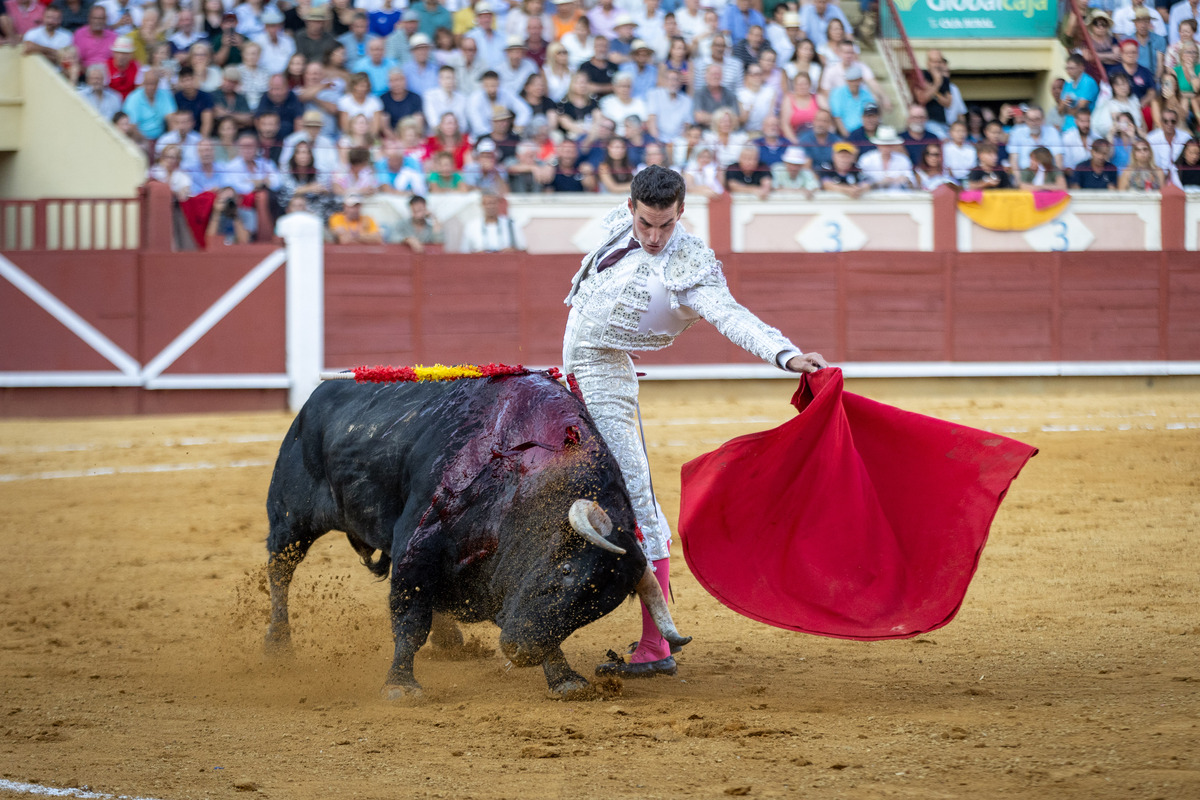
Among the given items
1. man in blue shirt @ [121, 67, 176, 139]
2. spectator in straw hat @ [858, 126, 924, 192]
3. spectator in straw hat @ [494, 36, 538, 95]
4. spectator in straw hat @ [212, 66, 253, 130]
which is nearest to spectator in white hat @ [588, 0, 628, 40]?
spectator in straw hat @ [494, 36, 538, 95]

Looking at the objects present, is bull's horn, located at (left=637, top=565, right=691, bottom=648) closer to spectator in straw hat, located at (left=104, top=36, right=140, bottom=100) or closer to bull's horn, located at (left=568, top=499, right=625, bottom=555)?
bull's horn, located at (left=568, top=499, right=625, bottom=555)

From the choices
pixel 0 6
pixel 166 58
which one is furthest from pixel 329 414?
pixel 0 6

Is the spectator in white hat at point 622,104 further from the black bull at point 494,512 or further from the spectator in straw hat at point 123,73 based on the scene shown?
the black bull at point 494,512

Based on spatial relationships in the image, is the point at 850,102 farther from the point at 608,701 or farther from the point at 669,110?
the point at 608,701

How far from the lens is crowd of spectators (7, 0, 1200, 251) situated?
29.4 feet

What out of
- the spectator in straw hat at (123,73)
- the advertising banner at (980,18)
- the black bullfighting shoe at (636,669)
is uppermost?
the advertising banner at (980,18)

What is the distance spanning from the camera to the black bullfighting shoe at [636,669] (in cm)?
313

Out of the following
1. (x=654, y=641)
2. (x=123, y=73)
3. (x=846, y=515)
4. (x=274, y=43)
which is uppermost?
(x=274, y=43)

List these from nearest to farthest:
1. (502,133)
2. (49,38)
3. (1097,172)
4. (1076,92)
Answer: (502,133), (49,38), (1097,172), (1076,92)

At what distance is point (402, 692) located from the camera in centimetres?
296

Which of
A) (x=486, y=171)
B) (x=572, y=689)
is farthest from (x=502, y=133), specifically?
(x=572, y=689)

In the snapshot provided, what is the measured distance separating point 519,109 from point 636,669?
688 centimetres

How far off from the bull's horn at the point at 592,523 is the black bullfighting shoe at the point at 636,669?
513 mm

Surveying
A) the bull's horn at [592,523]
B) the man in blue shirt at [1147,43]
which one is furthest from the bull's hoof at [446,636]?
the man in blue shirt at [1147,43]
